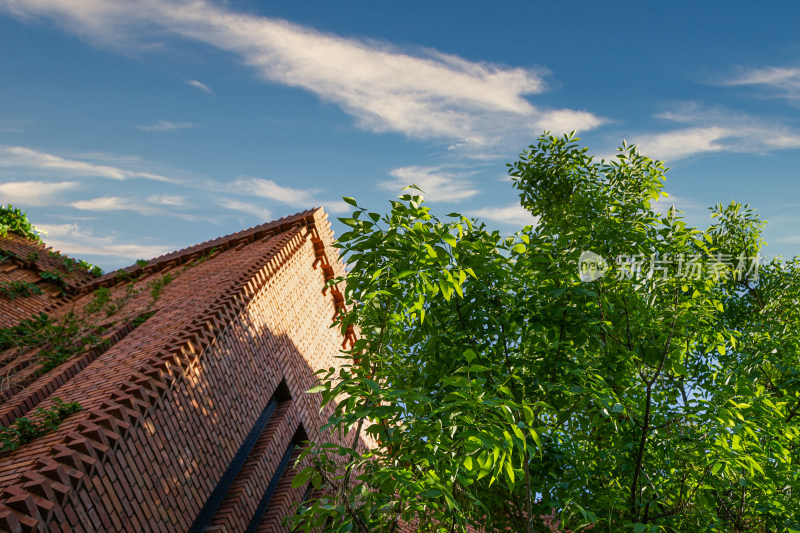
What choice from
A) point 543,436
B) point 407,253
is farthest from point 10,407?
point 543,436

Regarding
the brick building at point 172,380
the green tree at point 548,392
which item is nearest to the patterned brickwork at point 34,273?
the brick building at point 172,380

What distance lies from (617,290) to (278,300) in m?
7.13

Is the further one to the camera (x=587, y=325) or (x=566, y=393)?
(x=587, y=325)

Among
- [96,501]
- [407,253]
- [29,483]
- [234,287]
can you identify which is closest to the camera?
[407,253]

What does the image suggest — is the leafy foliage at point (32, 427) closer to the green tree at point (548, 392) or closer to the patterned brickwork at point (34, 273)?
the green tree at point (548, 392)

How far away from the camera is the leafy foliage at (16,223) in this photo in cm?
1598

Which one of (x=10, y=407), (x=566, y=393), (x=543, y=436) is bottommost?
(x=10, y=407)

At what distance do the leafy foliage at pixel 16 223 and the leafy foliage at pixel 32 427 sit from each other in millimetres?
11243

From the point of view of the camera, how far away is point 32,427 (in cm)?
694

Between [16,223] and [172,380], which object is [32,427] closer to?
[172,380]

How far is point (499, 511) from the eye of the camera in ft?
19.6

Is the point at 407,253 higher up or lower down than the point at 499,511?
higher up

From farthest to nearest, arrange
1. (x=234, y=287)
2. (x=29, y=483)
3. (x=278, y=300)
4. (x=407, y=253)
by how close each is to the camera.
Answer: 1. (x=278, y=300)
2. (x=234, y=287)
3. (x=29, y=483)
4. (x=407, y=253)

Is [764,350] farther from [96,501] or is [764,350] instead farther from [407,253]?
[96,501]
